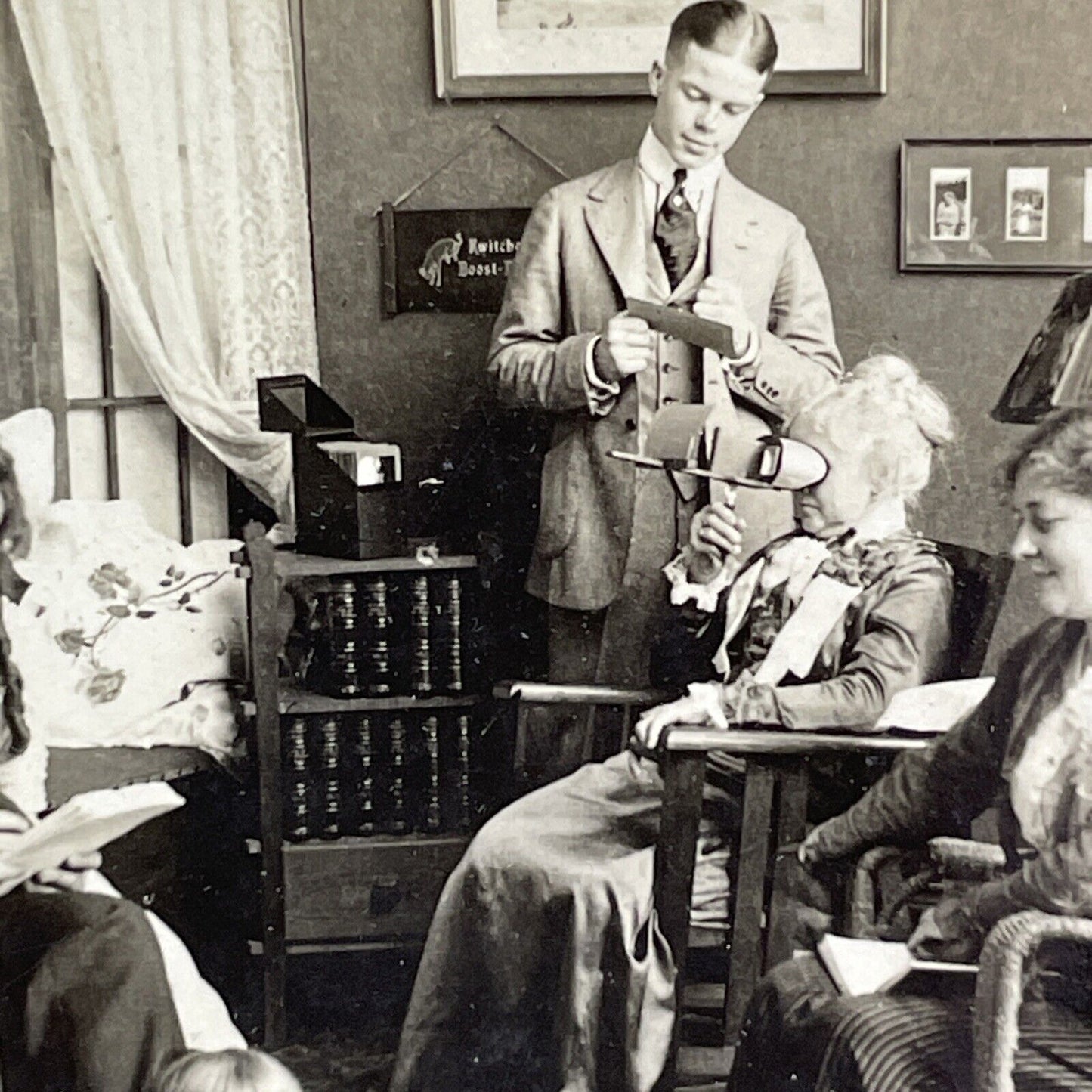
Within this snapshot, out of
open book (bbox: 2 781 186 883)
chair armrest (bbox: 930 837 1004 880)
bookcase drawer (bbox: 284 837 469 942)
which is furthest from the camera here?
bookcase drawer (bbox: 284 837 469 942)

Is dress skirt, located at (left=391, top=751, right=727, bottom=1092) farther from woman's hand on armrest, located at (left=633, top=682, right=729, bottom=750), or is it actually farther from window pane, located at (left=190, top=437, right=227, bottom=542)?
window pane, located at (left=190, top=437, right=227, bottom=542)

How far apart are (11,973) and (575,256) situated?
1.40 metres

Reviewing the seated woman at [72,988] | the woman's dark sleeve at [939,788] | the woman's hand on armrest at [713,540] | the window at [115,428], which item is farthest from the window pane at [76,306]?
the woman's dark sleeve at [939,788]

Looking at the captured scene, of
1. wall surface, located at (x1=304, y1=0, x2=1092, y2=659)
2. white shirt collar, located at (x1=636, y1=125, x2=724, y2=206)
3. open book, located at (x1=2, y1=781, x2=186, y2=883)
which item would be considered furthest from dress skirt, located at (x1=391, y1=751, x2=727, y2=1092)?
white shirt collar, located at (x1=636, y1=125, x2=724, y2=206)

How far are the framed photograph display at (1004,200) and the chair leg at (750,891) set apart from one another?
86 centimetres

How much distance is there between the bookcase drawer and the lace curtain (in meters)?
0.71

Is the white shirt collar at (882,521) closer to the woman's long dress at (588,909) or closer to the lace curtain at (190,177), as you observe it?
the woman's long dress at (588,909)

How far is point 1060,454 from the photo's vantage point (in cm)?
204

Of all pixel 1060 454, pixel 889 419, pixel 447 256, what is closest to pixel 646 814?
pixel 889 419

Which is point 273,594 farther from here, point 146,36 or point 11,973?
point 146,36

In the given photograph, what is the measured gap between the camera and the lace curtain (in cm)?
215

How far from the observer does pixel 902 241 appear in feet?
7.06

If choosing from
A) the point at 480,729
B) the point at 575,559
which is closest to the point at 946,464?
the point at 575,559

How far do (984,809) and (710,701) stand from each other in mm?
427
